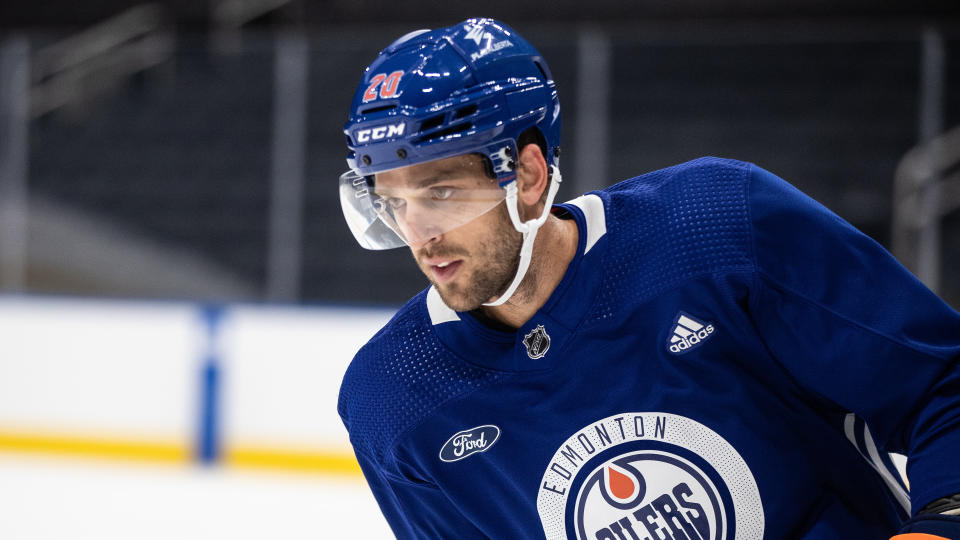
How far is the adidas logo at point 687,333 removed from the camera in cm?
118

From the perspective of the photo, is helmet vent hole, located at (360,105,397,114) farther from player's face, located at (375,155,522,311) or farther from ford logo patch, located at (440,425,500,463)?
ford logo patch, located at (440,425,500,463)

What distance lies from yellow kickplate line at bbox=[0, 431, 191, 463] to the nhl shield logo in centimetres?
334

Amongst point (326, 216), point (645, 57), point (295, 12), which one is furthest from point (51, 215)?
point (645, 57)

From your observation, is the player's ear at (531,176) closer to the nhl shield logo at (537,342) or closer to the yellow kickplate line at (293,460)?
the nhl shield logo at (537,342)

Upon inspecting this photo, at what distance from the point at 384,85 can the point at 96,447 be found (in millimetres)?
3631

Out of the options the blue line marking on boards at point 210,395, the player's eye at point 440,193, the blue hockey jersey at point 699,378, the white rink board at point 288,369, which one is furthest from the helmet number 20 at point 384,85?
the blue line marking on boards at point 210,395

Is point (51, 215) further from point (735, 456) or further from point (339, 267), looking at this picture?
point (735, 456)

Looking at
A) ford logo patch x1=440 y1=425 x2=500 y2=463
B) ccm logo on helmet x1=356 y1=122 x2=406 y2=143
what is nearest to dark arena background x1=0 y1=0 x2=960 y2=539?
ford logo patch x1=440 y1=425 x2=500 y2=463

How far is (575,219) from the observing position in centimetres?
128

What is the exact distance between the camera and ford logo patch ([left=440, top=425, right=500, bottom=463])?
127 centimetres

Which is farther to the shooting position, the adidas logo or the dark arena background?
the dark arena background

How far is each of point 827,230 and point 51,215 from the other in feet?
17.2

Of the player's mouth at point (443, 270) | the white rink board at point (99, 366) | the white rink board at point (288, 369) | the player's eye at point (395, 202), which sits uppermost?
the white rink board at point (99, 366)

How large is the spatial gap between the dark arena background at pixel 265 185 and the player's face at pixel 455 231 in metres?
2.13
